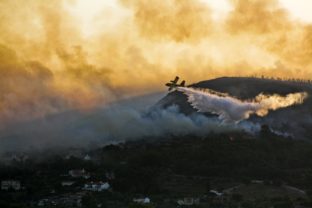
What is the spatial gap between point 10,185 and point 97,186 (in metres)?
10.4

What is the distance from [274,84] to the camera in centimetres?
17800

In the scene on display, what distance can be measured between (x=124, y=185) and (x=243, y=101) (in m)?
34.6

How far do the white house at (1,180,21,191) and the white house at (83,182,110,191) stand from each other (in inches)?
314

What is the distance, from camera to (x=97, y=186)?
12500 centimetres

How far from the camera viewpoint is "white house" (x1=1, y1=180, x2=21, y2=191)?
122 meters

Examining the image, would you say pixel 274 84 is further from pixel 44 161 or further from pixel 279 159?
pixel 44 161

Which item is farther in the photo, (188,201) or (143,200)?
(188,201)

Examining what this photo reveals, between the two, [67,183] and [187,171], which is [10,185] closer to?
[67,183]

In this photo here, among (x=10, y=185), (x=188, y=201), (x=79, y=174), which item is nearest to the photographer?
(x=188, y=201)

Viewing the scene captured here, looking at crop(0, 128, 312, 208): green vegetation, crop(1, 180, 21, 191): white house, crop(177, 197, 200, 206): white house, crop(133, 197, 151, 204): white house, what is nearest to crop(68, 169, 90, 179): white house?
crop(0, 128, 312, 208): green vegetation

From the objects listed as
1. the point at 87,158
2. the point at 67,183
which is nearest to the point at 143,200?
the point at 67,183

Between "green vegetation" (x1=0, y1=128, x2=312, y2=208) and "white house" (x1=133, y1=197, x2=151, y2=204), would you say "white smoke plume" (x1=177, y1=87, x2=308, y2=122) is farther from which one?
"white house" (x1=133, y1=197, x2=151, y2=204)

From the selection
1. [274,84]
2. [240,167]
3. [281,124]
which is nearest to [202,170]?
[240,167]

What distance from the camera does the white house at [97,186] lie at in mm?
123650
